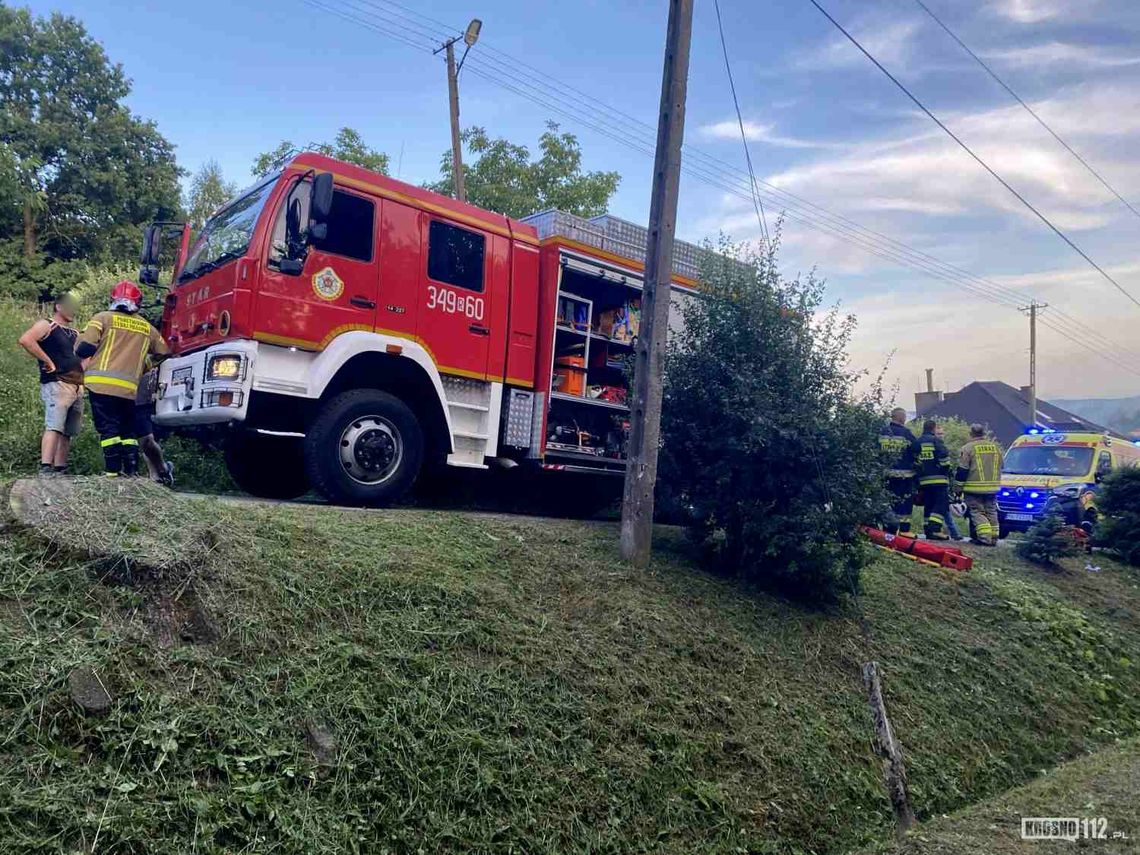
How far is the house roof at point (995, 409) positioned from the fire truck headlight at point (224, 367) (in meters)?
46.5

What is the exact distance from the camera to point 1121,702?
7.23m

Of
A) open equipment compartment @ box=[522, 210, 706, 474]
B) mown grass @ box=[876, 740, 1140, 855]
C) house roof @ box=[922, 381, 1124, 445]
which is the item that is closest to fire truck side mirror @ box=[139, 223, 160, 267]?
open equipment compartment @ box=[522, 210, 706, 474]

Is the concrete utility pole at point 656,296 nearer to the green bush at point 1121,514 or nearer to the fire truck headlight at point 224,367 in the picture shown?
the fire truck headlight at point 224,367

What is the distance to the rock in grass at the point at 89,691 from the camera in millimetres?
2912

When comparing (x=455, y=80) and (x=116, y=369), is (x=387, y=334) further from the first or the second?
(x=455, y=80)

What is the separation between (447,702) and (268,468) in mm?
4929

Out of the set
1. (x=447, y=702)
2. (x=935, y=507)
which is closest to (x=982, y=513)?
(x=935, y=507)

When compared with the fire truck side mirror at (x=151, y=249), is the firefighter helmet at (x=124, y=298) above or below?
below

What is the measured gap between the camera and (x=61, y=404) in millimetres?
6410

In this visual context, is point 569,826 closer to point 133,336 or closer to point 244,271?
point 244,271

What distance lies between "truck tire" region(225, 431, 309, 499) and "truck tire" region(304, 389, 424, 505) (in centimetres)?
139

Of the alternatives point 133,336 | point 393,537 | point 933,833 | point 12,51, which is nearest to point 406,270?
point 133,336

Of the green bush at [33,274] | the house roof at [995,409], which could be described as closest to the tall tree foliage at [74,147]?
the green bush at [33,274]

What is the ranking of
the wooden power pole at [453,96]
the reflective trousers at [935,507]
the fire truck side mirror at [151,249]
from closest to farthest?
the fire truck side mirror at [151,249] < the reflective trousers at [935,507] < the wooden power pole at [453,96]
